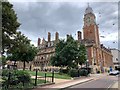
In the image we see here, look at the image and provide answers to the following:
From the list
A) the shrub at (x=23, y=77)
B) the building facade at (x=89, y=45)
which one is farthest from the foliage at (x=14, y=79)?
the building facade at (x=89, y=45)

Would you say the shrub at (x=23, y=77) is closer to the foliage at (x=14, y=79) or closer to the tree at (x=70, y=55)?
the foliage at (x=14, y=79)

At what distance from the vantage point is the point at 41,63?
80.3 meters

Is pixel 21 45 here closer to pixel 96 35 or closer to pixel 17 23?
pixel 17 23

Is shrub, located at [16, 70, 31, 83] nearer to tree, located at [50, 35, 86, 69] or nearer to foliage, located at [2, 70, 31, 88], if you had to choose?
foliage, located at [2, 70, 31, 88]

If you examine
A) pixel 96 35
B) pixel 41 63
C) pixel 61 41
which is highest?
pixel 96 35

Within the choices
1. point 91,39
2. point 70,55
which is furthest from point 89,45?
point 70,55

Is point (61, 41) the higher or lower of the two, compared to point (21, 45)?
higher

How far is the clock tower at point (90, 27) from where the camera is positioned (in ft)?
225

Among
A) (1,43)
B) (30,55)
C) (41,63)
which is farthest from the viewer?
(41,63)

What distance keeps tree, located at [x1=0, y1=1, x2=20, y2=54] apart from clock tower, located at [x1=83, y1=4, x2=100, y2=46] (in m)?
57.2

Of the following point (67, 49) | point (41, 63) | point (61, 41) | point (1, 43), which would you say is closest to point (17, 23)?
point (1, 43)

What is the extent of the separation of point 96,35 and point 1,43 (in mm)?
61586

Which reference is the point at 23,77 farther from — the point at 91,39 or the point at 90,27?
the point at 90,27

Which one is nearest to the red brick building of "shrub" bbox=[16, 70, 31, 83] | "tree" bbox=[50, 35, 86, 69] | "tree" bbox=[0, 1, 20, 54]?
"tree" bbox=[50, 35, 86, 69]
